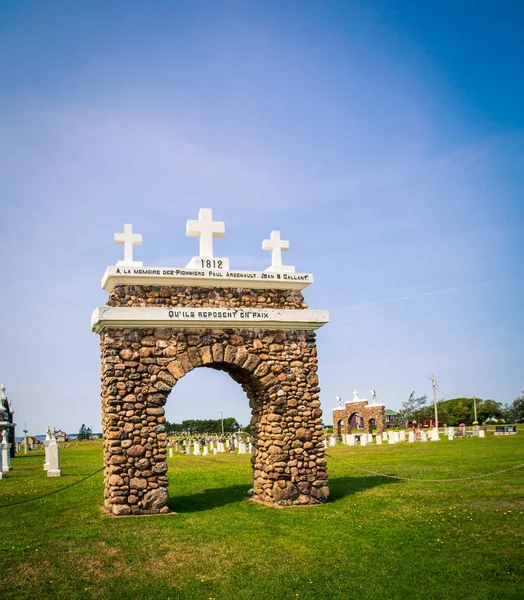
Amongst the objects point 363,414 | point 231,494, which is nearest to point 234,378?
point 231,494

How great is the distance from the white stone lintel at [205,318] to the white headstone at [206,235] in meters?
1.13

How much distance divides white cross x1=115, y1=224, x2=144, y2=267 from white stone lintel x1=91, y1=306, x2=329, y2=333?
1.17 meters

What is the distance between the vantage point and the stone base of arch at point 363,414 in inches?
1729

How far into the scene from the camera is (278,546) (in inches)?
395

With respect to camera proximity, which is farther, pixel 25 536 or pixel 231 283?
pixel 231 283

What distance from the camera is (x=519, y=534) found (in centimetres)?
1024

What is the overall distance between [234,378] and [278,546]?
5515 mm

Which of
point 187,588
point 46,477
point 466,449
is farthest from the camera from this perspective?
point 466,449

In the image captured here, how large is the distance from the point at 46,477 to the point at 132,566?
13096 millimetres

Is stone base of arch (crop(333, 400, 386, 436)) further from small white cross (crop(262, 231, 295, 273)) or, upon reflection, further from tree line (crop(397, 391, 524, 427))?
small white cross (crop(262, 231, 295, 273))

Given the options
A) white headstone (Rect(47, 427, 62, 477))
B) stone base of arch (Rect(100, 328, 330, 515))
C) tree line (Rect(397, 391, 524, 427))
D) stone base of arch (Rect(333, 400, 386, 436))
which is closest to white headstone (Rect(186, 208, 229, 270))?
stone base of arch (Rect(100, 328, 330, 515))

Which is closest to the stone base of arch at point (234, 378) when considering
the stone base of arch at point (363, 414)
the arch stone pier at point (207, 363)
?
the arch stone pier at point (207, 363)

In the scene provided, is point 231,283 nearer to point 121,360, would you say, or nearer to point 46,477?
point 121,360

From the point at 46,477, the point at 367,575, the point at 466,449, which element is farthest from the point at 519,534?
the point at 466,449
